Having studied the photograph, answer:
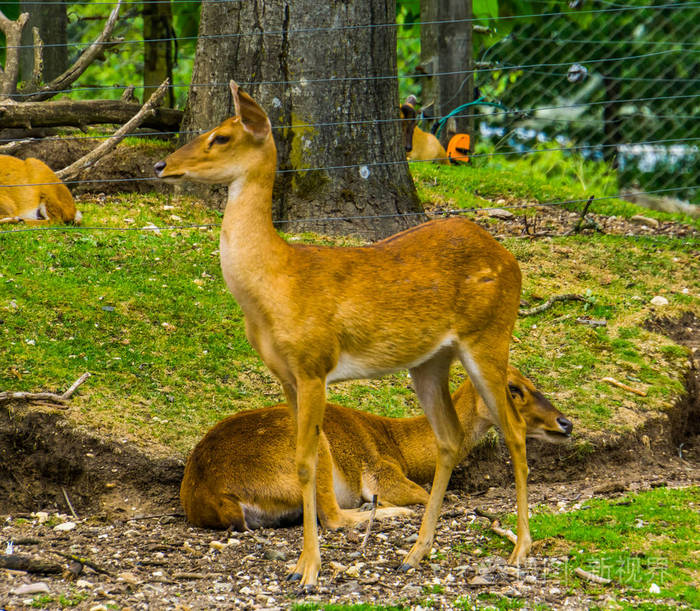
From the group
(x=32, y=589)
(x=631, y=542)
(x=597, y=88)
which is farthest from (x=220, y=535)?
(x=597, y=88)

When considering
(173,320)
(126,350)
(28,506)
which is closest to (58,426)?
(28,506)

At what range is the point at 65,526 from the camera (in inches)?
209

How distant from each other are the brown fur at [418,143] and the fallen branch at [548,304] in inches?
171

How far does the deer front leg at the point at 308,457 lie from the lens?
14.1 feet

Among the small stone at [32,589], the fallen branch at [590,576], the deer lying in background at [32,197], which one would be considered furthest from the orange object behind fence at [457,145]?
the small stone at [32,589]

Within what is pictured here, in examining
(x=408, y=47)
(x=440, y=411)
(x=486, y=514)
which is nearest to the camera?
(x=440, y=411)

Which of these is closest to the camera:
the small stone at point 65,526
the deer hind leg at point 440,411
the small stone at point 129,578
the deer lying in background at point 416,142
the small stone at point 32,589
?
the small stone at point 32,589

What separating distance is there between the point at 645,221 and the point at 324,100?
4.43 metres

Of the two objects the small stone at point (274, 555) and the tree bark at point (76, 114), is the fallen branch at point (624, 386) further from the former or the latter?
the tree bark at point (76, 114)

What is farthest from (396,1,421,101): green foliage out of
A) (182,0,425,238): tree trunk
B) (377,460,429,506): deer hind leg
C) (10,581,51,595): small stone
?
(10,581,51,595): small stone

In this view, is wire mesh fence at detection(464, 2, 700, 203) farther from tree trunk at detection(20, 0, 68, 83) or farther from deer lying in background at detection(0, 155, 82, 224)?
deer lying in background at detection(0, 155, 82, 224)

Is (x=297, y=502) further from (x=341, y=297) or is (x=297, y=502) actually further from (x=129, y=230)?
(x=129, y=230)

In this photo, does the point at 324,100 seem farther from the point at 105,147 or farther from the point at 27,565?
the point at 27,565

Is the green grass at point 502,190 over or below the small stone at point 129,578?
over
